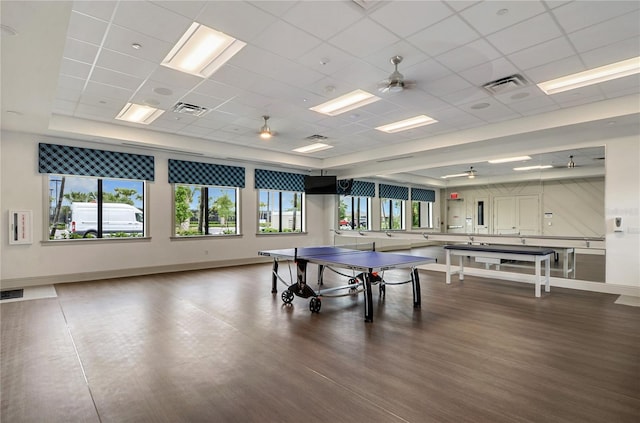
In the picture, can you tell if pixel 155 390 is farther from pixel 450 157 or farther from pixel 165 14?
pixel 450 157

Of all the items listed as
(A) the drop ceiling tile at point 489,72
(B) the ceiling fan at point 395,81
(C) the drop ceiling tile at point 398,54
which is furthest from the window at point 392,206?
(B) the ceiling fan at point 395,81

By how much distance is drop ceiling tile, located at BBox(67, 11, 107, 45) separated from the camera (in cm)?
312

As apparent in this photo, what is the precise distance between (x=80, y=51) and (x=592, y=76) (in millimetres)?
6372

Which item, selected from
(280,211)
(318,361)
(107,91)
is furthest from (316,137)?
(318,361)

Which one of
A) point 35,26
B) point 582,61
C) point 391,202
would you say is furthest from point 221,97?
point 391,202

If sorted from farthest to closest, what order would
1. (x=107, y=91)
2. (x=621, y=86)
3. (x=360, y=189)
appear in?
(x=360, y=189) < (x=107, y=91) < (x=621, y=86)

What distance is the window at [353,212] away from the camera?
11.0 metres

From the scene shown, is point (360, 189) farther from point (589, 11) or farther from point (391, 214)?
point (589, 11)

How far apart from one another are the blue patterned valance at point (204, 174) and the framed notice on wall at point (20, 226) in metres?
2.72

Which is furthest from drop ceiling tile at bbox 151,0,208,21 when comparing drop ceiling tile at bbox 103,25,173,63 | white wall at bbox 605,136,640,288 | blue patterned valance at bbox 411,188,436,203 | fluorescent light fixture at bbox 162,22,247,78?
blue patterned valance at bbox 411,188,436,203

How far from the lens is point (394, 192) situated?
10117mm

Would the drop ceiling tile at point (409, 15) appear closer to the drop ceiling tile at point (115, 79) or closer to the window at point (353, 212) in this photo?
the drop ceiling tile at point (115, 79)

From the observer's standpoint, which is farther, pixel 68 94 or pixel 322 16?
pixel 68 94

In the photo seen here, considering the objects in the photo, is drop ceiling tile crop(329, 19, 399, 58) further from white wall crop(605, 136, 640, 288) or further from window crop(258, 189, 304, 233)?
window crop(258, 189, 304, 233)
